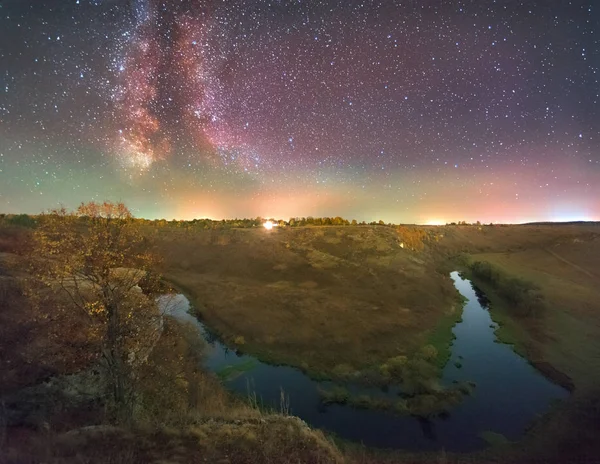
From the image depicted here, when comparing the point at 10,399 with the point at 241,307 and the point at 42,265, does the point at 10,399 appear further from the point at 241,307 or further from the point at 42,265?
the point at 241,307

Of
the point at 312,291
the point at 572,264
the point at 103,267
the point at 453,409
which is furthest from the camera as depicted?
the point at 572,264

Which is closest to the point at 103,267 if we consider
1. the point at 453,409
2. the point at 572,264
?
the point at 453,409

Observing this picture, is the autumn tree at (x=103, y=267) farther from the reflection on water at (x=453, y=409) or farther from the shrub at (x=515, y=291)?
the shrub at (x=515, y=291)

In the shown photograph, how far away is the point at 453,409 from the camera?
27.5 meters

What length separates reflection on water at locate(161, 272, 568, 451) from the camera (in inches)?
953

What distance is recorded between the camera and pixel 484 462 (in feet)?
68.9

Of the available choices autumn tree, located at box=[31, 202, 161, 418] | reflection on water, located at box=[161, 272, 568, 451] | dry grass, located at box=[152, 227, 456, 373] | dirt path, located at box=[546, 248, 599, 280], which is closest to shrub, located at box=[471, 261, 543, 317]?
dry grass, located at box=[152, 227, 456, 373]

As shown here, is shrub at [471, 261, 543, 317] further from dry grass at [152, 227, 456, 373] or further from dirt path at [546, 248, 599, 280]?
dirt path at [546, 248, 599, 280]

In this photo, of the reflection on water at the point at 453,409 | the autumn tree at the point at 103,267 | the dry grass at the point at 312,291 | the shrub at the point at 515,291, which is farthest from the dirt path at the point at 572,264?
the autumn tree at the point at 103,267

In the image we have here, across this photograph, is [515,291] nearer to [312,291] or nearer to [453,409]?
[312,291]

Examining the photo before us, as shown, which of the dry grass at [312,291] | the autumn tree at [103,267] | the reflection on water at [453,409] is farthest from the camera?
the dry grass at [312,291]

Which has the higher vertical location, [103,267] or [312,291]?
[103,267]

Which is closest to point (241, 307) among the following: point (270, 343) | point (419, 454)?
point (270, 343)

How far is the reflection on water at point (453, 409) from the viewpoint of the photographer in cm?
2420
